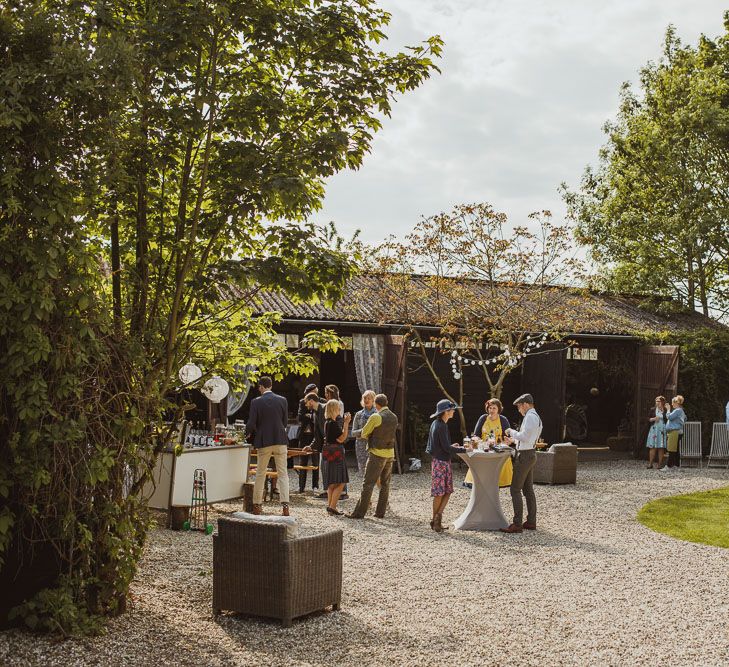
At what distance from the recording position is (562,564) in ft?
26.5

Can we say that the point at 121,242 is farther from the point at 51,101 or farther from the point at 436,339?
the point at 436,339

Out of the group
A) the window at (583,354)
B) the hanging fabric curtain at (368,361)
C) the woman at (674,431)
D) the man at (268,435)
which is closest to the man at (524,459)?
the man at (268,435)

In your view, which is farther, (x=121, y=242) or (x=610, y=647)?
(x=121, y=242)

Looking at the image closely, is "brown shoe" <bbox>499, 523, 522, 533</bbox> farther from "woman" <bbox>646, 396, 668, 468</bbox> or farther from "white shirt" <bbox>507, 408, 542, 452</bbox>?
"woman" <bbox>646, 396, 668, 468</bbox>

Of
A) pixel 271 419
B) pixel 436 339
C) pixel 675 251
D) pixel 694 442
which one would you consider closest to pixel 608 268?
pixel 675 251

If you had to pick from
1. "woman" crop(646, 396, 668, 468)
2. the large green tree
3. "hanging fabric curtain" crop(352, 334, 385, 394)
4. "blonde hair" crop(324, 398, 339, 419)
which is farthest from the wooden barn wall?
the large green tree

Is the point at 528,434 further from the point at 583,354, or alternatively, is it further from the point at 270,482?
the point at 583,354

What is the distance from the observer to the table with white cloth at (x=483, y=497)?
32.2 ft

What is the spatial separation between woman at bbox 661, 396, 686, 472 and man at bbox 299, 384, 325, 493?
761cm

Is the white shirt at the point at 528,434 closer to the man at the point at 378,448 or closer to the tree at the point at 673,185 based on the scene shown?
the man at the point at 378,448

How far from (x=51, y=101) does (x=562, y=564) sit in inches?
234

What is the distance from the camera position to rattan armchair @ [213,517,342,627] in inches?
226

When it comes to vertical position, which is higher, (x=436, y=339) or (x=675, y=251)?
(x=675, y=251)

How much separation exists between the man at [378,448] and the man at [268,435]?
0.98m
